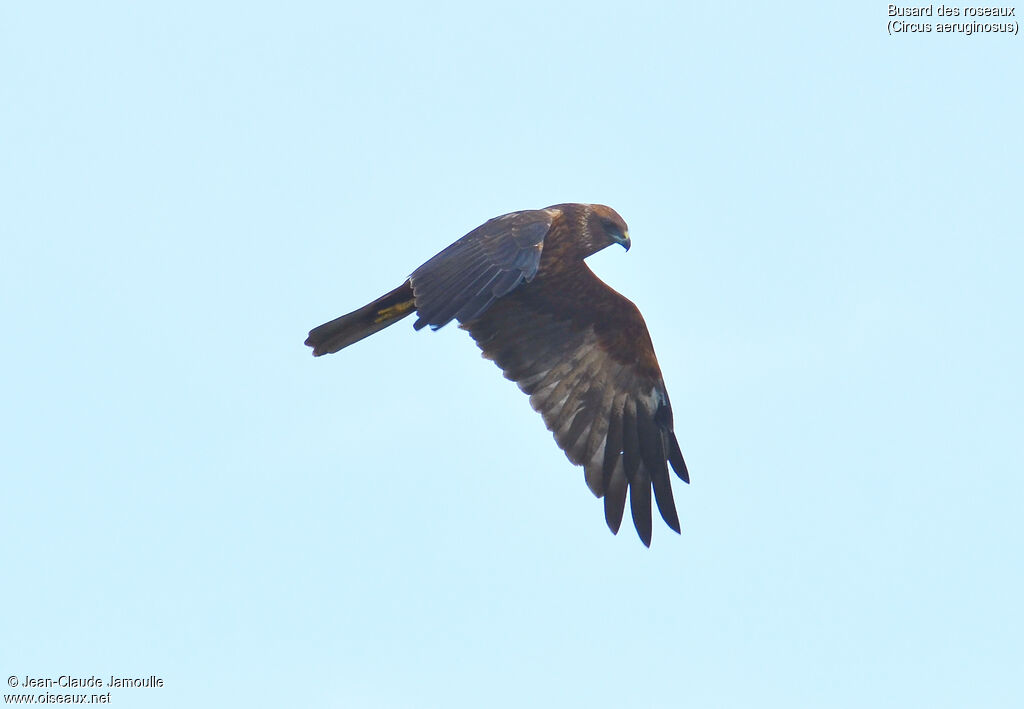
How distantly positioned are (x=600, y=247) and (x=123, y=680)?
16.2ft

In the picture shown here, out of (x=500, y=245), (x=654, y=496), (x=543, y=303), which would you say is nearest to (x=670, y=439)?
(x=654, y=496)

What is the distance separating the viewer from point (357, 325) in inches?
478

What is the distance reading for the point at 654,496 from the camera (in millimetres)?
12688

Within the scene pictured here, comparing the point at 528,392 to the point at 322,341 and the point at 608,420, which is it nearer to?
the point at 608,420

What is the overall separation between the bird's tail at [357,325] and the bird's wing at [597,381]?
0.97 metres

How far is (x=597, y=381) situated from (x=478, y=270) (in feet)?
8.46

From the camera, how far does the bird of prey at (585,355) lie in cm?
1215

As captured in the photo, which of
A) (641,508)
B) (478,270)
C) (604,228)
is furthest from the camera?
(641,508)

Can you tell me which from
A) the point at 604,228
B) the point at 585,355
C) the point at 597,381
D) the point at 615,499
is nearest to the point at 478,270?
the point at 604,228

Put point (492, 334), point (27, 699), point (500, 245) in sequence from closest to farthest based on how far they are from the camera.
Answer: point (500, 245)
point (27, 699)
point (492, 334)

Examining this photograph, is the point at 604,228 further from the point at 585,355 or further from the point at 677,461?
the point at 677,461

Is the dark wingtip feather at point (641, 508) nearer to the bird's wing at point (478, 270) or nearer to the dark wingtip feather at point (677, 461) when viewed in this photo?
the dark wingtip feather at point (677, 461)

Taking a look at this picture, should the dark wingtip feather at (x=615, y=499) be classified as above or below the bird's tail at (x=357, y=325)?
below

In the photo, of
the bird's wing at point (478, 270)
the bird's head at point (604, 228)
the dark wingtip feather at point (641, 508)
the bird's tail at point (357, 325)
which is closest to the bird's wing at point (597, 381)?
the dark wingtip feather at point (641, 508)
